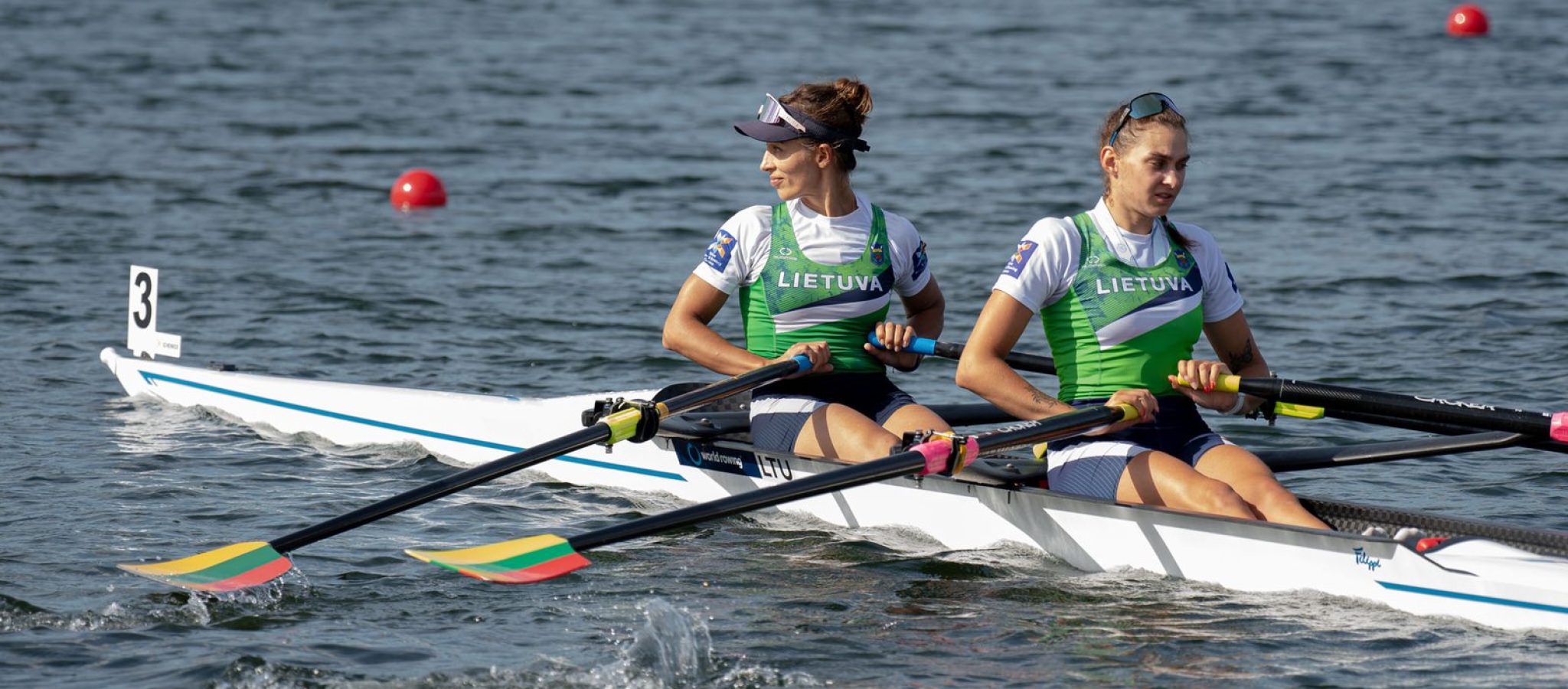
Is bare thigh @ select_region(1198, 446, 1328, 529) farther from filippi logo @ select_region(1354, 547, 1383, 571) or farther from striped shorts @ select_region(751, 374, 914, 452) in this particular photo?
striped shorts @ select_region(751, 374, 914, 452)

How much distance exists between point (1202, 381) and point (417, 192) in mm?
10587

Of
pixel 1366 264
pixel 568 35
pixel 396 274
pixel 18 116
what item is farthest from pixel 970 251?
pixel 568 35

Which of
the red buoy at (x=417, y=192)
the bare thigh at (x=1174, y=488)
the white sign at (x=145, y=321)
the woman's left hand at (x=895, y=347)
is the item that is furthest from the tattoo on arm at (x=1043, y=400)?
the red buoy at (x=417, y=192)

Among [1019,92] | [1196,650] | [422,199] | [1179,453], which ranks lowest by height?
[1196,650]

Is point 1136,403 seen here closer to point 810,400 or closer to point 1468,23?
point 810,400

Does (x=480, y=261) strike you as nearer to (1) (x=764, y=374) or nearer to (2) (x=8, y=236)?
(2) (x=8, y=236)

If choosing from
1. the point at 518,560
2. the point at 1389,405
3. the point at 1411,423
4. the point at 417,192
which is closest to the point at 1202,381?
the point at 1389,405

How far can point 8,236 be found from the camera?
13.4 m

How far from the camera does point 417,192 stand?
50.3 feet

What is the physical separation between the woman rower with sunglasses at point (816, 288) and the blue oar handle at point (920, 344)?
3 cm

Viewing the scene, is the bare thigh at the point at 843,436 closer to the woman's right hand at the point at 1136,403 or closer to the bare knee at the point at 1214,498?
the woman's right hand at the point at 1136,403

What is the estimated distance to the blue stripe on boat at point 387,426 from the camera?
7602 mm

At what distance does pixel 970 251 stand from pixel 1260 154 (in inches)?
202

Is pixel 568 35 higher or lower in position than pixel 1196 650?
higher
